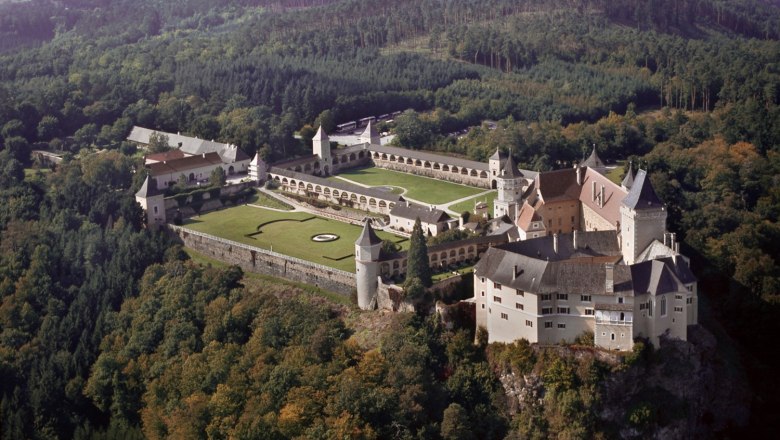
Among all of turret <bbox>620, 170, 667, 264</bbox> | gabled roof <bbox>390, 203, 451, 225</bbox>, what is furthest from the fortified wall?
turret <bbox>620, 170, 667, 264</bbox>

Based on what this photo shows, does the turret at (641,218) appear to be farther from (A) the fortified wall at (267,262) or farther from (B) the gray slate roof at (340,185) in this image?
(B) the gray slate roof at (340,185)

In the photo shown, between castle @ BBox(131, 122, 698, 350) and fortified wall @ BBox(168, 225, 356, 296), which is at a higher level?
castle @ BBox(131, 122, 698, 350)

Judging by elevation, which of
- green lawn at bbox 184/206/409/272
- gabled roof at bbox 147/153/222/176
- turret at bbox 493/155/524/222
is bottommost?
green lawn at bbox 184/206/409/272

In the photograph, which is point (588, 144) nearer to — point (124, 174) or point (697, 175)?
point (697, 175)

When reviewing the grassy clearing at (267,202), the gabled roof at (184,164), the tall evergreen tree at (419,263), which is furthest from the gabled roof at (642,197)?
the gabled roof at (184,164)

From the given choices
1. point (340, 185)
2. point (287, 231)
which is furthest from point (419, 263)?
point (340, 185)

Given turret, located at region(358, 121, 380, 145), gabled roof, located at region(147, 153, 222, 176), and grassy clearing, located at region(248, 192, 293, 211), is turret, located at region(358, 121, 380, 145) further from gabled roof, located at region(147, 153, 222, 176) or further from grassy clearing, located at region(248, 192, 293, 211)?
grassy clearing, located at region(248, 192, 293, 211)

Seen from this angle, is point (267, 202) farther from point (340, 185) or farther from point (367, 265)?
point (367, 265)
